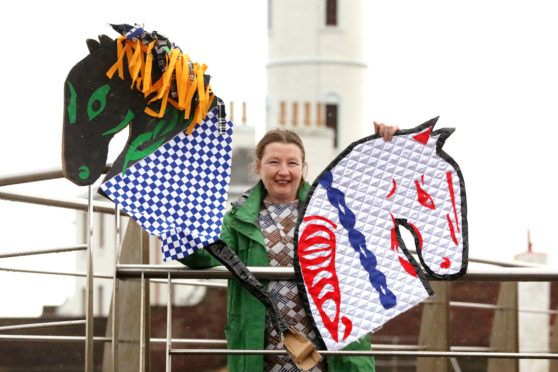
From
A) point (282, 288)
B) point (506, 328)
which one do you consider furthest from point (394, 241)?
point (506, 328)

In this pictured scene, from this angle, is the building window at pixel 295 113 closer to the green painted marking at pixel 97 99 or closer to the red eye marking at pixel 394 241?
the red eye marking at pixel 394 241

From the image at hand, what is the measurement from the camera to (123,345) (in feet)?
14.6

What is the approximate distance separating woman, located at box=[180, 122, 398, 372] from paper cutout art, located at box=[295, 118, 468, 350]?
8 centimetres

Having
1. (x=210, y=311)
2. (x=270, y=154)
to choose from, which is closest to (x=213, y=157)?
(x=270, y=154)

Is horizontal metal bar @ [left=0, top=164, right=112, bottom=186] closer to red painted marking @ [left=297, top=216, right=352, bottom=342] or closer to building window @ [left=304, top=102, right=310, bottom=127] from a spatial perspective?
red painted marking @ [left=297, top=216, right=352, bottom=342]

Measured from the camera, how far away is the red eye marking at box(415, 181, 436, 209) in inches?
141

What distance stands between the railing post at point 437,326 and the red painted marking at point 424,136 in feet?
7.75

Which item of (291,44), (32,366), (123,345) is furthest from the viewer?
(291,44)

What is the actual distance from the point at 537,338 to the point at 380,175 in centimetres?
1376

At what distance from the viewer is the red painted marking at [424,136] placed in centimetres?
358

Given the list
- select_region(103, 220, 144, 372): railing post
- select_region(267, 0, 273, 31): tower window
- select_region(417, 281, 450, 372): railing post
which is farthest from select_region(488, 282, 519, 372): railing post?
select_region(267, 0, 273, 31): tower window

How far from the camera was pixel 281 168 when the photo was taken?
3574mm

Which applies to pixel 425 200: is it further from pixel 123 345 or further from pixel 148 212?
pixel 123 345

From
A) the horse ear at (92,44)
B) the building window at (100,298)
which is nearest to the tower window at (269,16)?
the building window at (100,298)
